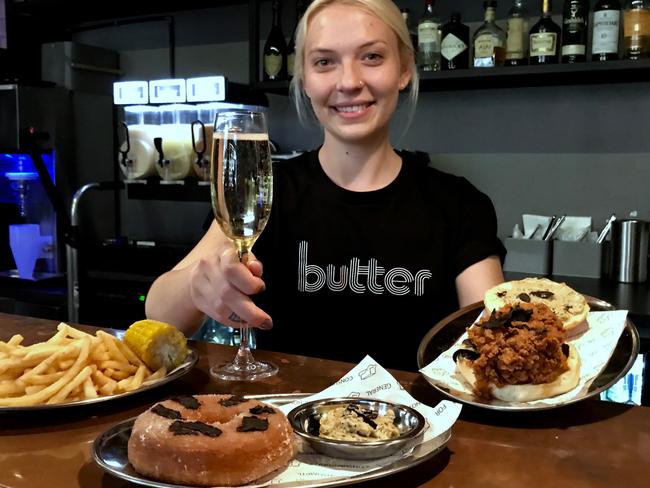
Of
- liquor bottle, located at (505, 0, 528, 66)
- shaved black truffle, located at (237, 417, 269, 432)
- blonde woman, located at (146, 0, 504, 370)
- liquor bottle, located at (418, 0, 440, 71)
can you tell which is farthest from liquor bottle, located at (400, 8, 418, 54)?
shaved black truffle, located at (237, 417, 269, 432)

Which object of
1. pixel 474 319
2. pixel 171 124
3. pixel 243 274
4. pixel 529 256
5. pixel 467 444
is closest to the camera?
pixel 467 444

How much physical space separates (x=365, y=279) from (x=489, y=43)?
1.24 meters

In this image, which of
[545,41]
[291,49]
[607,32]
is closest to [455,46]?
[545,41]

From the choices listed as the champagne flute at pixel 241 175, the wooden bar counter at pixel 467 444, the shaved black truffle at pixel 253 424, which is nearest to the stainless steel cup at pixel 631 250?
the wooden bar counter at pixel 467 444

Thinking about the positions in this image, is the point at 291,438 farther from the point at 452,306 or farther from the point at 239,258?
the point at 452,306

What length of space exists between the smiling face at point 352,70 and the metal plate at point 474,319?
550 mm

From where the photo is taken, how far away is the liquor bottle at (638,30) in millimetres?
2207

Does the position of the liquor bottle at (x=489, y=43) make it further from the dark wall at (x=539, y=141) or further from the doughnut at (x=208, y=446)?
the doughnut at (x=208, y=446)

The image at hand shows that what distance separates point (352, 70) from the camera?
1528 mm

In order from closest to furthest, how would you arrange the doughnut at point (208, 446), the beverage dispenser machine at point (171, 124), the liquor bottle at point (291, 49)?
the doughnut at point (208, 446)
the liquor bottle at point (291, 49)
the beverage dispenser machine at point (171, 124)

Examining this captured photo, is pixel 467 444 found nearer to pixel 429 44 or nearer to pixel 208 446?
pixel 208 446

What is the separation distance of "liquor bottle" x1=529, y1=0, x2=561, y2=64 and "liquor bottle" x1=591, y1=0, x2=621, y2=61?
13 centimetres

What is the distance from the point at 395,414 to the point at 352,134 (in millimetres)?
910

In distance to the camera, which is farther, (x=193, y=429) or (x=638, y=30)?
(x=638, y=30)
